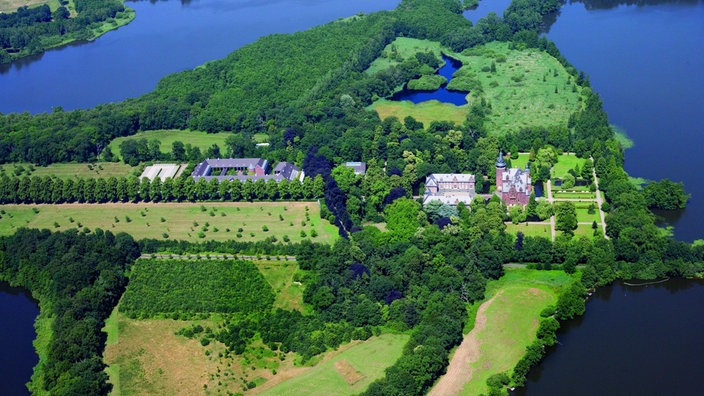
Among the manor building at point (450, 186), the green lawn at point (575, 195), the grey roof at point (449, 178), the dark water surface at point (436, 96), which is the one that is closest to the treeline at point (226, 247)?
the manor building at point (450, 186)

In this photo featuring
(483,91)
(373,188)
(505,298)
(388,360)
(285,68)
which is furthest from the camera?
(285,68)

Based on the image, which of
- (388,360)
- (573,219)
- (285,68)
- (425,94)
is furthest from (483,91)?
(388,360)

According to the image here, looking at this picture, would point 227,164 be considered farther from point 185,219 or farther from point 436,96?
point 436,96

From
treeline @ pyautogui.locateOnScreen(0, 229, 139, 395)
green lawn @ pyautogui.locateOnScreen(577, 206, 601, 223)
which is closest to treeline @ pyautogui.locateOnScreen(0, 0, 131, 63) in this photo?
treeline @ pyautogui.locateOnScreen(0, 229, 139, 395)

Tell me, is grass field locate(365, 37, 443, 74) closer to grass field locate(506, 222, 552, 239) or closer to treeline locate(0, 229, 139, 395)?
grass field locate(506, 222, 552, 239)

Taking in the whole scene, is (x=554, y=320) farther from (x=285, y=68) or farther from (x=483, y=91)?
(x=285, y=68)

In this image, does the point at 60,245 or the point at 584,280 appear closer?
the point at 584,280

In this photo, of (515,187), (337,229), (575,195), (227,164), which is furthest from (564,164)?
(227,164)
